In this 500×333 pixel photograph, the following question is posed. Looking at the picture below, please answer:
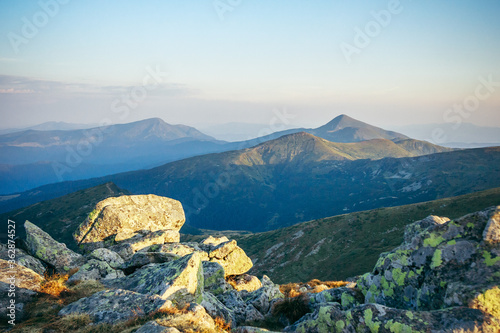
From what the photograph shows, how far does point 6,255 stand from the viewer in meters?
21.4

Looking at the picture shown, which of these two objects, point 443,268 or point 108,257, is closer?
point 443,268

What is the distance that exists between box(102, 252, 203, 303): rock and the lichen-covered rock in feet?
36.9

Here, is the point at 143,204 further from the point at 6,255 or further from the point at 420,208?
the point at 420,208

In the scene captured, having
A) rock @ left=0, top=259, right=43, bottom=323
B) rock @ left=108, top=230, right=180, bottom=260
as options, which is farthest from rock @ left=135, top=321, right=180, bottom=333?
rock @ left=108, top=230, right=180, bottom=260

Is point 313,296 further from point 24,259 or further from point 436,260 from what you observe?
point 24,259

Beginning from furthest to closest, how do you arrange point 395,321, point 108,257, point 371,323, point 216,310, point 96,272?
point 108,257 → point 96,272 → point 216,310 → point 371,323 → point 395,321

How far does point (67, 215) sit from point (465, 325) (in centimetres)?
22215

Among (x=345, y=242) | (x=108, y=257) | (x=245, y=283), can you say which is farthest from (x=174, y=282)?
(x=345, y=242)

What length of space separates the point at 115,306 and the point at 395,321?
1358 centimetres

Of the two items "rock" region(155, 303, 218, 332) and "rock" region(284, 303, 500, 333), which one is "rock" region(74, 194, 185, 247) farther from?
"rock" region(284, 303, 500, 333)

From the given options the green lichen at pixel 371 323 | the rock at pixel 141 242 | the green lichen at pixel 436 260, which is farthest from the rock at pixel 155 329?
the rock at pixel 141 242

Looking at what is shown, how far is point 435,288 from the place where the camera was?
13.0 metres

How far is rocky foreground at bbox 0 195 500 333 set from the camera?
10.9 m

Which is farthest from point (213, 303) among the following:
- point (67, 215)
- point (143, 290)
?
point (67, 215)
